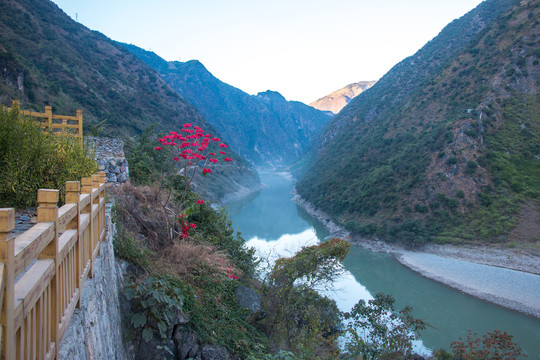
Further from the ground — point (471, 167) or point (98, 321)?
point (98, 321)

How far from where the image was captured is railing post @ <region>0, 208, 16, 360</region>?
49.1 inches

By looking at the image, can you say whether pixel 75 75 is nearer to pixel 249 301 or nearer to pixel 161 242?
pixel 161 242

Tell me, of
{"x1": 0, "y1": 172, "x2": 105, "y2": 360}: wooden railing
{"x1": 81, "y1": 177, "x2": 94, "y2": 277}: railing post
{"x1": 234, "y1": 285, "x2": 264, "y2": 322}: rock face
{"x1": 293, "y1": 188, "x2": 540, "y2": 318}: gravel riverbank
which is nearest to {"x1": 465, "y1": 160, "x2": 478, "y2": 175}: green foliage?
{"x1": 293, "y1": 188, "x2": 540, "y2": 318}: gravel riverbank

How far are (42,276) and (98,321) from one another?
5.00ft

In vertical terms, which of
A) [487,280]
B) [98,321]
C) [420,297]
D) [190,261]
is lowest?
[420,297]

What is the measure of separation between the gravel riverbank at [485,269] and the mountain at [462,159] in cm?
134

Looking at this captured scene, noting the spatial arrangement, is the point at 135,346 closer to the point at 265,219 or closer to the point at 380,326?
A: the point at 380,326

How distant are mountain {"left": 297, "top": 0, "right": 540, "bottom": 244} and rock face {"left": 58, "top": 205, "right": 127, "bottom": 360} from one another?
27.8 meters

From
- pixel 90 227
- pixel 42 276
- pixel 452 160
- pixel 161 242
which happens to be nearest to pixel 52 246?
pixel 42 276

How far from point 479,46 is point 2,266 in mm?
53426

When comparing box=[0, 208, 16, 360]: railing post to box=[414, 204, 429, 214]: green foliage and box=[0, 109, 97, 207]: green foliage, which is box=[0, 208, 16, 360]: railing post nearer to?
box=[0, 109, 97, 207]: green foliage

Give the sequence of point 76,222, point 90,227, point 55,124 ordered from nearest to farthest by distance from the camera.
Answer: point 76,222, point 90,227, point 55,124

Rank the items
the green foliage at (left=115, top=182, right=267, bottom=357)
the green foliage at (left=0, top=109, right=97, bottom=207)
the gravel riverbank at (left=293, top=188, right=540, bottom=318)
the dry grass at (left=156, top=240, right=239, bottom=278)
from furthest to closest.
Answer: the gravel riverbank at (left=293, top=188, right=540, bottom=318) → the dry grass at (left=156, top=240, right=239, bottom=278) → the green foliage at (left=115, top=182, right=267, bottom=357) → the green foliage at (left=0, top=109, right=97, bottom=207)

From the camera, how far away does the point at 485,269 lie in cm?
2262
